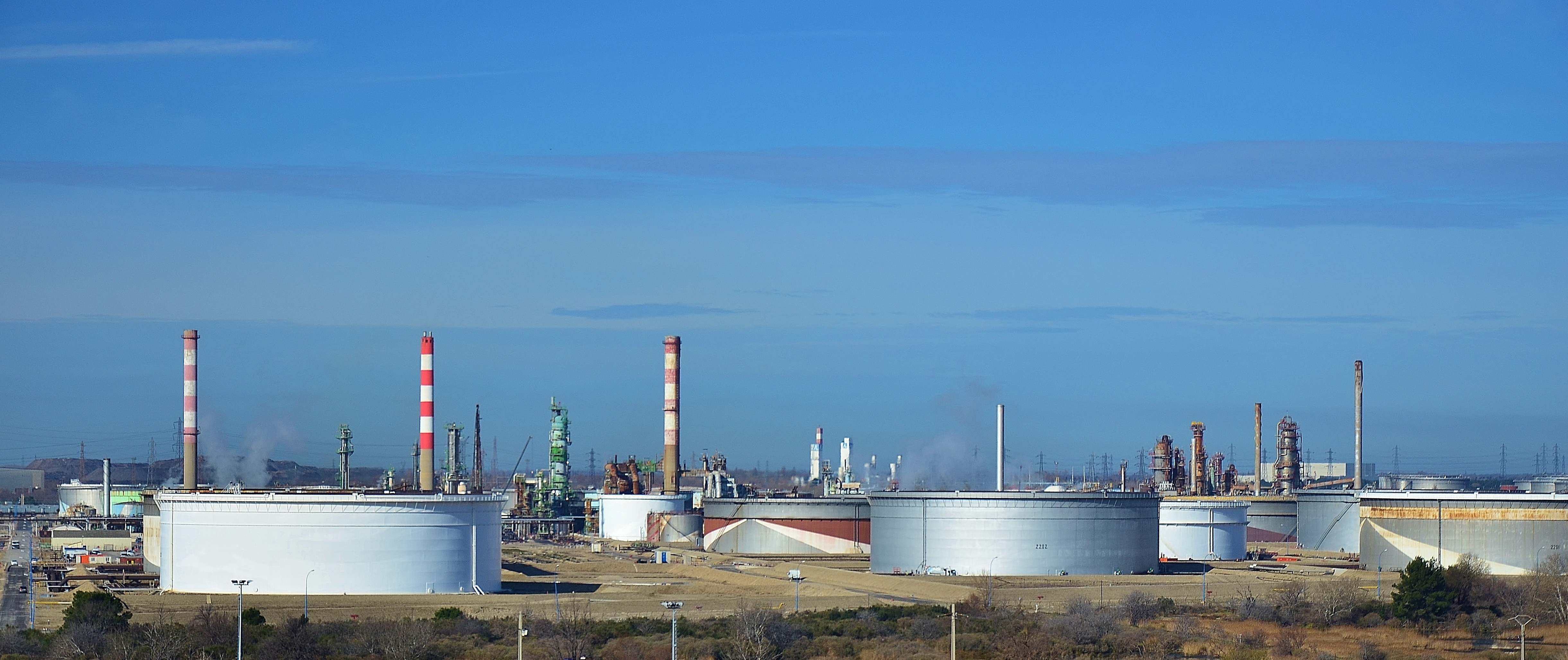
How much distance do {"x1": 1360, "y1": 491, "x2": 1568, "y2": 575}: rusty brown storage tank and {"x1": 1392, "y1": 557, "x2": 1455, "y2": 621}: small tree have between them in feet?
35.2

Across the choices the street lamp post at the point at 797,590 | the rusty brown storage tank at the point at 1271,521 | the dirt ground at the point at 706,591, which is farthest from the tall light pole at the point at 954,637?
the rusty brown storage tank at the point at 1271,521

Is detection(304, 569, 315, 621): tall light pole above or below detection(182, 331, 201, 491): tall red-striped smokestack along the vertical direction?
below

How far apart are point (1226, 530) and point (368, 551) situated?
144ft

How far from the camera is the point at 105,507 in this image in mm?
115062

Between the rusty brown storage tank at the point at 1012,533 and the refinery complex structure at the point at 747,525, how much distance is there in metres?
0.06

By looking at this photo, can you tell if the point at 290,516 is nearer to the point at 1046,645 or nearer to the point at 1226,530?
the point at 1046,645

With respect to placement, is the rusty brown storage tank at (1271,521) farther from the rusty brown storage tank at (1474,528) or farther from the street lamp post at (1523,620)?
the street lamp post at (1523,620)

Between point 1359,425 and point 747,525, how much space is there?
3888 cm

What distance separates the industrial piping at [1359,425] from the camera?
339ft

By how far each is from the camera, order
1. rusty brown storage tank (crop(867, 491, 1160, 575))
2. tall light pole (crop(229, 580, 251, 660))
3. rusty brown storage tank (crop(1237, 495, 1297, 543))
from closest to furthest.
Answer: tall light pole (crop(229, 580, 251, 660))
rusty brown storage tank (crop(867, 491, 1160, 575))
rusty brown storage tank (crop(1237, 495, 1297, 543))

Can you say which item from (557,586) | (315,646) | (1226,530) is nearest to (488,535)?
(557,586)

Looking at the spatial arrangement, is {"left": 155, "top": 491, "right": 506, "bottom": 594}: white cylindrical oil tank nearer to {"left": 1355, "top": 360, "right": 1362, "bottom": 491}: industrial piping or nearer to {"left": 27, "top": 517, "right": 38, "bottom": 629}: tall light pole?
{"left": 27, "top": 517, "right": 38, "bottom": 629}: tall light pole

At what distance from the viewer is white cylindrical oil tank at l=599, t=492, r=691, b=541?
96375mm

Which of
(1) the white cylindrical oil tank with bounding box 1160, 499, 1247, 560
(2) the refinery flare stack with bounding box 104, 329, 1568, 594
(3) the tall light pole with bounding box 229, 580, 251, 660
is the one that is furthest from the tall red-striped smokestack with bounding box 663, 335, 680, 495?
(3) the tall light pole with bounding box 229, 580, 251, 660
